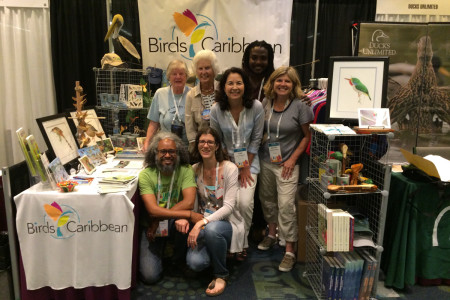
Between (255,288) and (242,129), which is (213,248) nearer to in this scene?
(255,288)

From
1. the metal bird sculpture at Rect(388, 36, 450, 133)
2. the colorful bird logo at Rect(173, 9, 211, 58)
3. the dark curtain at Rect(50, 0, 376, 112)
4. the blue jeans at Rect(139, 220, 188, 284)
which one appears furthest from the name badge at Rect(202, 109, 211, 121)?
the metal bird sculpture at Rect(388, 36, 450, 133)

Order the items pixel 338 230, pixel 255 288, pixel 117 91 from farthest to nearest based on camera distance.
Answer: pixel 117 91 < pixel 255 288 < pixel 338 230

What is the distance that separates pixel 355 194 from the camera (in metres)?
2.13

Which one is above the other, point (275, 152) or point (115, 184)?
point (275, 152)

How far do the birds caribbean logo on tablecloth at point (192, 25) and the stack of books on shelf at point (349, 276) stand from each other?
2.43 m

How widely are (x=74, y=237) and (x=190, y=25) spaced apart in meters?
2.38

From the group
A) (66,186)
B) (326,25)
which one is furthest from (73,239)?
(326,25)

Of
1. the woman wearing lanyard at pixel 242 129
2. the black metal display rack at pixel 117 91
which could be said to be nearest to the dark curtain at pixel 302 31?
the woman wearing lanyard at pixel 242 129

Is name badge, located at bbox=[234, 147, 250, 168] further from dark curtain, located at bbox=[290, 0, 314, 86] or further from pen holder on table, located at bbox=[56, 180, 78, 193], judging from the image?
dark curtain, located at bbox=[290, 0, 314, 86]

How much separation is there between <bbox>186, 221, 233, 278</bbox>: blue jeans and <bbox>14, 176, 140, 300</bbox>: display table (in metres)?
0.48

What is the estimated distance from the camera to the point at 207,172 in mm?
2375

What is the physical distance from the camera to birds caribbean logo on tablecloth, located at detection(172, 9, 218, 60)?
3.41 m

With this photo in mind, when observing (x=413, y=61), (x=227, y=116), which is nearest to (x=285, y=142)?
(x=227, y=116)

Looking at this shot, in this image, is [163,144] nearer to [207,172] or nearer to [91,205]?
[207,172]
